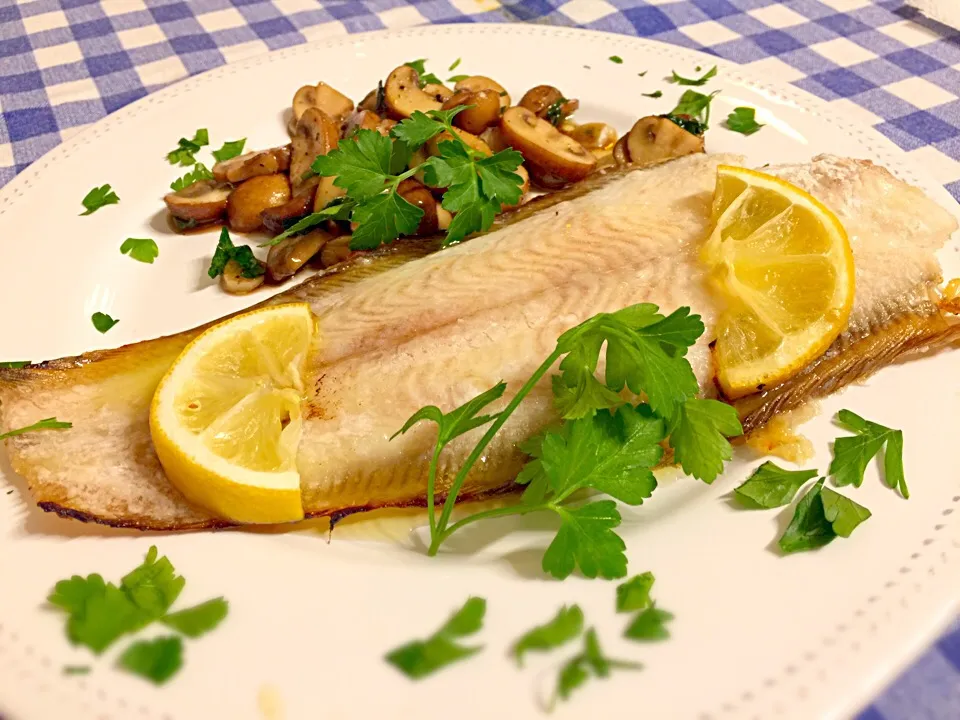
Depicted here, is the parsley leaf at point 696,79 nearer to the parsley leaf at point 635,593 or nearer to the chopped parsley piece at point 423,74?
the chopped parsley piece at point 423,74

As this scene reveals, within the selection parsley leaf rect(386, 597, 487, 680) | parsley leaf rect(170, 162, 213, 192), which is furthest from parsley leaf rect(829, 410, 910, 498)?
parsley leaf rect(170, 162, 213, 192)

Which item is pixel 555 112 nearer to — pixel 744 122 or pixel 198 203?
pixel 744 122

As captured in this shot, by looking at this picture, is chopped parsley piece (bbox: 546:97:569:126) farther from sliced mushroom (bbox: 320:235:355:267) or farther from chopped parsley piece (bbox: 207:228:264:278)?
chopped parsley piece (bbox: 207:228:264:278)

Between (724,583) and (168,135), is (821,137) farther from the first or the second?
(168,135)

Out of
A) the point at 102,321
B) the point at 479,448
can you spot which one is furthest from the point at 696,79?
the point at 102,321

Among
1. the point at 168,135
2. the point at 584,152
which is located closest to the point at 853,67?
the point at 584,152

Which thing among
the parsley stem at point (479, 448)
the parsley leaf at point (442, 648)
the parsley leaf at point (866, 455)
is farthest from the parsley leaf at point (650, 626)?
the parsley leaf at point (866, 455)
